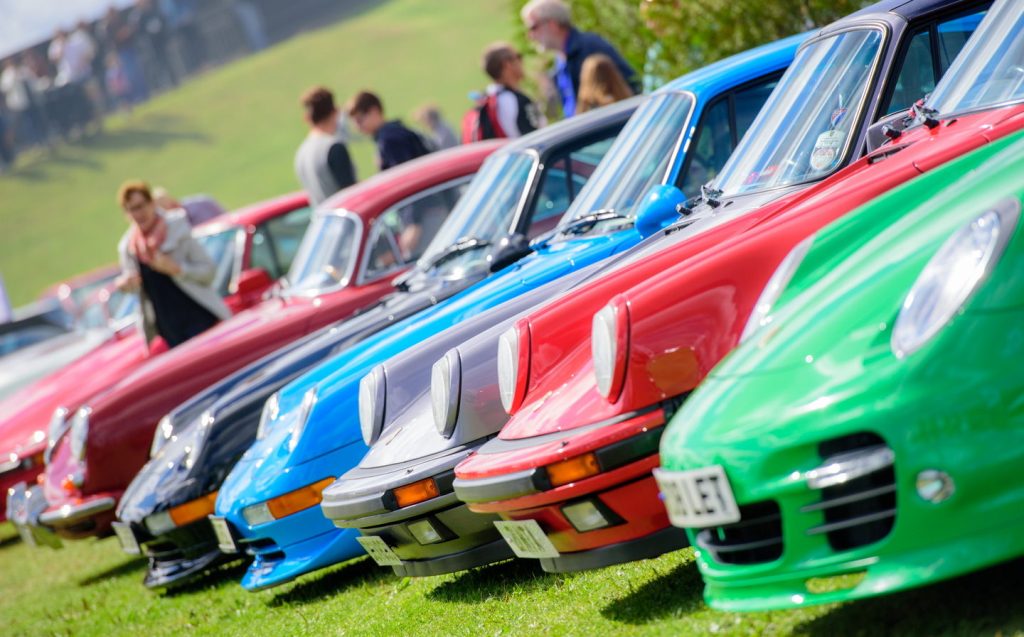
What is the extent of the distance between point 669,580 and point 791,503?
1.45m

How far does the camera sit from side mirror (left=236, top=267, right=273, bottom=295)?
34.7ft

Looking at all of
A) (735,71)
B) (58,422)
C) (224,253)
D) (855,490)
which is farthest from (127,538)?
(855,490)

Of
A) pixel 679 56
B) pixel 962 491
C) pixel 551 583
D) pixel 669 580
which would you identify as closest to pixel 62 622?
pixel 551 583

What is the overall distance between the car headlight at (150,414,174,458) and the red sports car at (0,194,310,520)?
109 inches

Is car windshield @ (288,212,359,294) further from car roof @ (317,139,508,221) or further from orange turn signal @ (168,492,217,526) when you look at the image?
orange turn signal @ (168,492,217,526)

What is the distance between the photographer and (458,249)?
7.32m

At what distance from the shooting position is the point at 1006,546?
2.96 meters

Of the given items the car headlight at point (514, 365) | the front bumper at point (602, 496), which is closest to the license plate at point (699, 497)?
the front bumper at point (602, 496)

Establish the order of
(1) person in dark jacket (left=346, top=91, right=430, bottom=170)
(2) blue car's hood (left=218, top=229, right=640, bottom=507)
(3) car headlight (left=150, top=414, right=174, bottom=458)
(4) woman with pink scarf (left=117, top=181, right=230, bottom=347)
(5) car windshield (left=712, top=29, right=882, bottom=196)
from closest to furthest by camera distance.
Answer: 1. (5) car windshield (left=712, top=29, right=882, bottom=196)
2. (2) blue car's hood (left=218, top=229, right=640, bottom=507)
3. (3) car headlight (left=150, top=414, right=174, bottom=458)
4. (4) woman with pink scarf (left=117, top=181, right=230, bottom=347)
5. (1) person in dark jacket (left=346, top=91, right=430, bottom=170)

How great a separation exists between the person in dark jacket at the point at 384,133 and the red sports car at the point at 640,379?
247 inches

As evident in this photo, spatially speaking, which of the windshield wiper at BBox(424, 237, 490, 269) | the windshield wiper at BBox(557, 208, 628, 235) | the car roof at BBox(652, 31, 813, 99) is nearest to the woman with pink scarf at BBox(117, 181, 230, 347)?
the windshield wiper at BBox(424, 237, 490, 269)

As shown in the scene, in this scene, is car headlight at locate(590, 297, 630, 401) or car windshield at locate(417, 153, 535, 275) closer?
car headlight at locate(590, 297, 630, 401)

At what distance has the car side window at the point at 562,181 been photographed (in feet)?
24.2

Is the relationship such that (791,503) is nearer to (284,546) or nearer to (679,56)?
(284,546)
